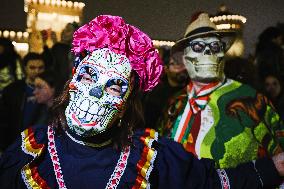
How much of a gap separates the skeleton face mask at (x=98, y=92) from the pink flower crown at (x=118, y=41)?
0.13ft

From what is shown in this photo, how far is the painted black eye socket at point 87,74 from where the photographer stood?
6.16 ft

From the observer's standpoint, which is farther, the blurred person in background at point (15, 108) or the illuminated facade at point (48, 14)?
the illuminated facade at point (48, 14)

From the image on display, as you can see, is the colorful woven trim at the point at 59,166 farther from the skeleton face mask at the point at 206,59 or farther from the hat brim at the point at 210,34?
the hat brim at the point at 210,34

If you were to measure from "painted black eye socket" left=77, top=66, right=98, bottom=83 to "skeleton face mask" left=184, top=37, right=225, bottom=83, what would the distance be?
56.7 inches

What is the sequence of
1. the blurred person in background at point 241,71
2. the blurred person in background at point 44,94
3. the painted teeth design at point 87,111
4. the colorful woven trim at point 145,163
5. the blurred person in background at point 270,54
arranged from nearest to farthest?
1. the painted teeth design at point 87,111
2. the colorful woven trim at point 145,163
3. the blurred person in background at point 44,94
4. the blurred person in background at point 241,71
5. the blurred person in background at point 270,54

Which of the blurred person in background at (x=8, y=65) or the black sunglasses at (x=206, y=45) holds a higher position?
the black sunglasses at (x=206, y=45)

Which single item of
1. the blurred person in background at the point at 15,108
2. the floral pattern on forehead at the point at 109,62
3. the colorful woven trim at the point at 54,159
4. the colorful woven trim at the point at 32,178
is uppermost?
the floral pattern on forehead at the point at 109,62

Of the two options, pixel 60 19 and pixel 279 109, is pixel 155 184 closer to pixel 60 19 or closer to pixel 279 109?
pixel 279 109

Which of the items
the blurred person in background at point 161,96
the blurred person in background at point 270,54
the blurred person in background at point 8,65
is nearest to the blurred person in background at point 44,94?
the blurred person in background at point 8,65

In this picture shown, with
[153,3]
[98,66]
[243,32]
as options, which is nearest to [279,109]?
[153,3]

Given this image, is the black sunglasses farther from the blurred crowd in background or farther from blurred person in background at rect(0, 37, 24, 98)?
Result: blurred person in background at rect(0, 37, 24, 98)

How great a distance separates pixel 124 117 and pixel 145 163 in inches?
10.7

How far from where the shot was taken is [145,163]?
→ 1912mm

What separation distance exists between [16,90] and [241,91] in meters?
1.93
